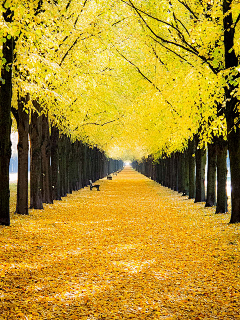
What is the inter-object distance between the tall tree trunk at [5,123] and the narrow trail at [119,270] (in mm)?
887

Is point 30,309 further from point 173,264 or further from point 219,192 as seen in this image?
point 219,192

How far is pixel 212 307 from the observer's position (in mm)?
5863

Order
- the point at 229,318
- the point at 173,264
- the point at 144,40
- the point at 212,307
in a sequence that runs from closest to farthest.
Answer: the point at 229,318 < the point at 212,307 < the point at 173,264 < the point at 144,40

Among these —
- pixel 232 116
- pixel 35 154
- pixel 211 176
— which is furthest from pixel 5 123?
pixel 211 176

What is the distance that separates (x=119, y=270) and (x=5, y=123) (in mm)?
6856

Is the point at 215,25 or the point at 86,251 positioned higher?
the point at 215,25

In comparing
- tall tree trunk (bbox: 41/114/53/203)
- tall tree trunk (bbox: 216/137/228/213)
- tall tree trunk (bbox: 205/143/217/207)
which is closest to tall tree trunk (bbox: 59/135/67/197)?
tall tree trunk (bbox: 41/114/53/203)

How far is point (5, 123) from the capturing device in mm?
12492

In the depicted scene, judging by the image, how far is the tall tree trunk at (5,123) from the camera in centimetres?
1244

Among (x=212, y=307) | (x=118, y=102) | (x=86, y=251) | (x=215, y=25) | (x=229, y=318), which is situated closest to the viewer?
(x=229, y=318)

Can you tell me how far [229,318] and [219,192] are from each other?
11339 mm

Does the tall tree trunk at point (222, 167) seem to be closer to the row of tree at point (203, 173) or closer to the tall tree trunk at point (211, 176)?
the row of tree at point (203, 173)

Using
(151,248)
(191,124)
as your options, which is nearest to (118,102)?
(191,124)

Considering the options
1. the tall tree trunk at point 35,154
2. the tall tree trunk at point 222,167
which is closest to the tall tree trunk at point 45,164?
the tall tree trunk at point 35,154
